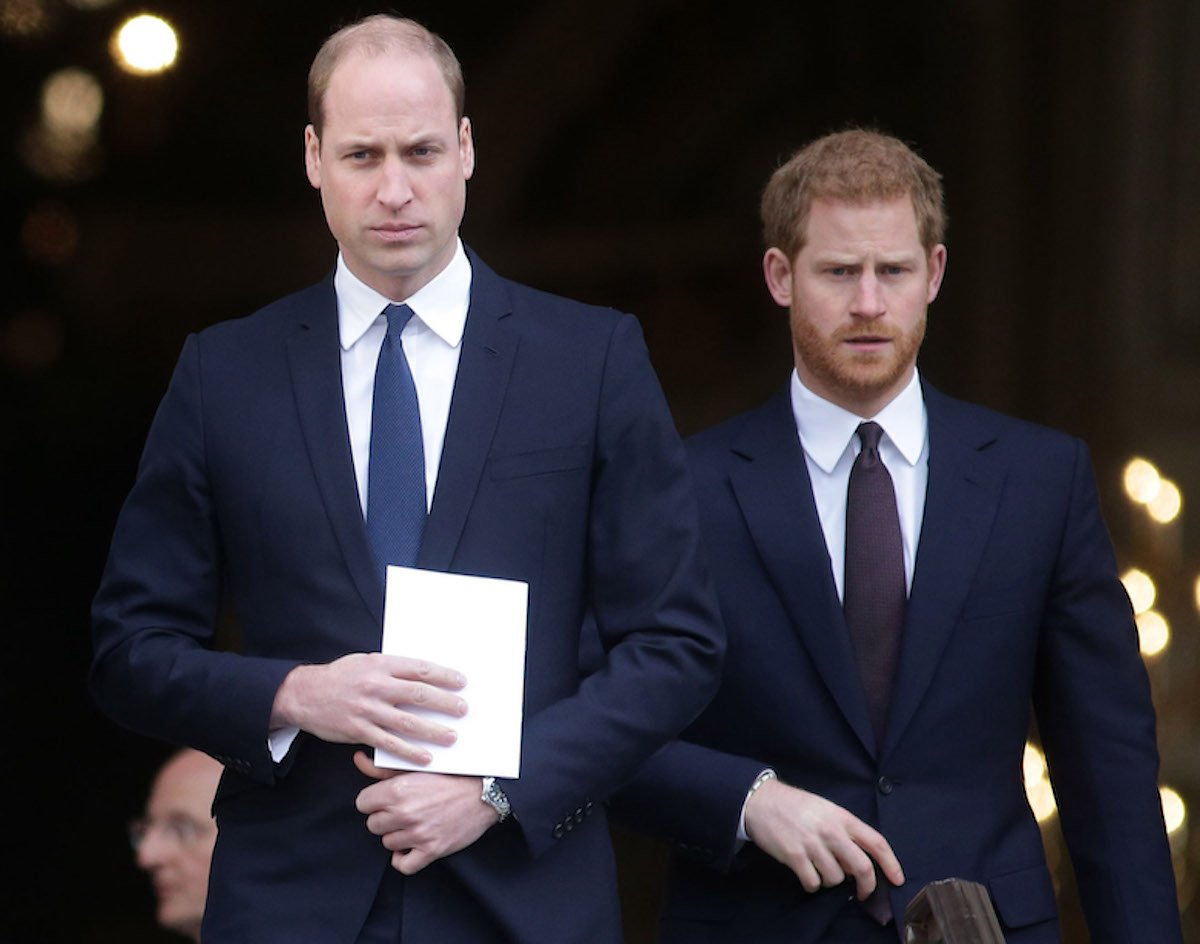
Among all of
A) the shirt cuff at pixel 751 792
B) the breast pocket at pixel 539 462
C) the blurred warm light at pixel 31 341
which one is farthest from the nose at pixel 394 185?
the blurred warm light at pixel 31 341

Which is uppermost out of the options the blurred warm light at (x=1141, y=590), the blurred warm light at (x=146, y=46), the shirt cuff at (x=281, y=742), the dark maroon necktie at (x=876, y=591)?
the blurred warm light at (x=146, y=46)

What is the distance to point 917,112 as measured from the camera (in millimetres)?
6148

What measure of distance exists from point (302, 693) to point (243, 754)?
133 millimetres

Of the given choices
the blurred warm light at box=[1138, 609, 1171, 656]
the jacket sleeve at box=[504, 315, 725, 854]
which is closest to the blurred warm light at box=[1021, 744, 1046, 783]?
the blurred warm light at box=[1138, 609, 1171, 656]

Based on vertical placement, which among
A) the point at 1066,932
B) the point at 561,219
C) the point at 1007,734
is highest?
the point at 561,219

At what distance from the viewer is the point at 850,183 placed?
3.91 m

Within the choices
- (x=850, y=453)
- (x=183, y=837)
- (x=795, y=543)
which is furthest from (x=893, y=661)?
(x=183, y=837)

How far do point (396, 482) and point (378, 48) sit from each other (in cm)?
63

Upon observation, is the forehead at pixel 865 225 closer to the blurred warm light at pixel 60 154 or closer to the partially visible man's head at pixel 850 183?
the partially visible man's head at pixel 850 183

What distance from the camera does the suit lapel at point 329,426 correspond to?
3.19 metres

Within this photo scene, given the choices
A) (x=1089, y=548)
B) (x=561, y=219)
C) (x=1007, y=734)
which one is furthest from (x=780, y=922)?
(x=561, y=219)

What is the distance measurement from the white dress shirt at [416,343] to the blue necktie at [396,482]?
0.09ft

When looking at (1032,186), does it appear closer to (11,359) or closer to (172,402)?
(11,359)

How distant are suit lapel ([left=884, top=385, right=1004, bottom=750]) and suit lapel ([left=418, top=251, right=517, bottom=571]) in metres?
0.84
